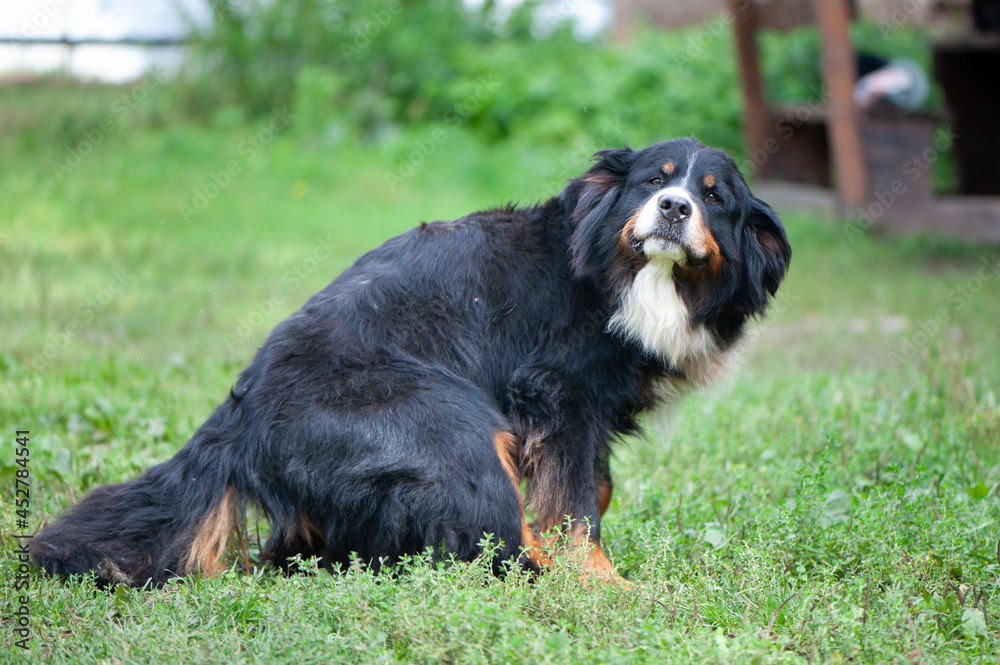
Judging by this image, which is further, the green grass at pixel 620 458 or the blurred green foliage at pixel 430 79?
the blurred green foliage at pixel 430 79

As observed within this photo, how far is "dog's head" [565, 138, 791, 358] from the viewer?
3.33 m

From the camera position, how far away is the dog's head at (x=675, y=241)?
10.9 ft

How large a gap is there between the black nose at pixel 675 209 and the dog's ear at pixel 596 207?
0.22m

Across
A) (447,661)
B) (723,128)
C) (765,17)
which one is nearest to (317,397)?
(447,661)

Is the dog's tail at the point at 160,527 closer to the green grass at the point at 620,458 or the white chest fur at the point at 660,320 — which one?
the green grass at the point at 620,458

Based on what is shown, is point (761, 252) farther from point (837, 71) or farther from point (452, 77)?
point (452, 77)

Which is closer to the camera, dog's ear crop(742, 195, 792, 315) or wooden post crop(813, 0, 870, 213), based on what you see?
dog's ear crop(742, 195, 792, 315)

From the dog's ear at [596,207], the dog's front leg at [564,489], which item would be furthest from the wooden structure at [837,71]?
the dog's front leg at [564,489]

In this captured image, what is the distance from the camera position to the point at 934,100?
1342 cm

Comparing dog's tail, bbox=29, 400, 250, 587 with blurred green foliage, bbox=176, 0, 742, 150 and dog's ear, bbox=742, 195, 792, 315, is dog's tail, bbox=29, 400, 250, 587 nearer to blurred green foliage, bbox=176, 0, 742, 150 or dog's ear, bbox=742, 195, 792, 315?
dog's ear, bbox=742, 195, 792, 315

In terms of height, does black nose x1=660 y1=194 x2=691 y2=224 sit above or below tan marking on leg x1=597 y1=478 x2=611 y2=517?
above

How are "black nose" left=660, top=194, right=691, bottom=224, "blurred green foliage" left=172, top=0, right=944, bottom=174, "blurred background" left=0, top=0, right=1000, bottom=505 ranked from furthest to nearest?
"blurred green foliage" left=172, top=0, right=944, bottom=174 < "blurred background" left=0, top=0, right=1000, bottom=505 < "black nose" left=660, top=194, right=691, bottom=224

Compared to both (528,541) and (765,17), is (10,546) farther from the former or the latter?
(765,17)

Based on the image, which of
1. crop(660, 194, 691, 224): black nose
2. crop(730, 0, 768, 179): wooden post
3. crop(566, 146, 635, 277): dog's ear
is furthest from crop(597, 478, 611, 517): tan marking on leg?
crop(730, 0, 768, 179): wooden post
